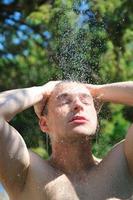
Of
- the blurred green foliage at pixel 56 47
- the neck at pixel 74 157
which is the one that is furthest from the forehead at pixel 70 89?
the blurred green foliage at pixel 56 47

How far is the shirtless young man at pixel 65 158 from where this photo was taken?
9.23ft

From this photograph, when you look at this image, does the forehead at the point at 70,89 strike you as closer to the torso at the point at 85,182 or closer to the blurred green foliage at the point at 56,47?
the torso at the point at 85,182

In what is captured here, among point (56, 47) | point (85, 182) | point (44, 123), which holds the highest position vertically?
point (44, 123)

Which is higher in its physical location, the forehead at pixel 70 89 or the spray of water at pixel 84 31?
the forehead at pixel 70 89

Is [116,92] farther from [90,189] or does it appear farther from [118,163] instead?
[90,189]

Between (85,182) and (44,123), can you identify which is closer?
(85,182)

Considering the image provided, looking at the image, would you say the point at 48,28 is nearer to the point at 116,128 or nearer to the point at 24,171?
the point at 116,128

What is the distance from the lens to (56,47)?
7141 mm

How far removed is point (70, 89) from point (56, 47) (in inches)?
163

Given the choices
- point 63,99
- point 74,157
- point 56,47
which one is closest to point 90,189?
point 74,157

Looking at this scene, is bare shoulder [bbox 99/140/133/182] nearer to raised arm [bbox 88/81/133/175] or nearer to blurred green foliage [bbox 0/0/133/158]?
raised arm [bbox 88/81/133/175]

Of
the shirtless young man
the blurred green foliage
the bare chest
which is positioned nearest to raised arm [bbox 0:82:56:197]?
the shirtless young man

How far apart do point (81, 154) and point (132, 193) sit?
266 millimetres

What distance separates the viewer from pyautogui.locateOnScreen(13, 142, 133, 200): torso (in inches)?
→ 111
